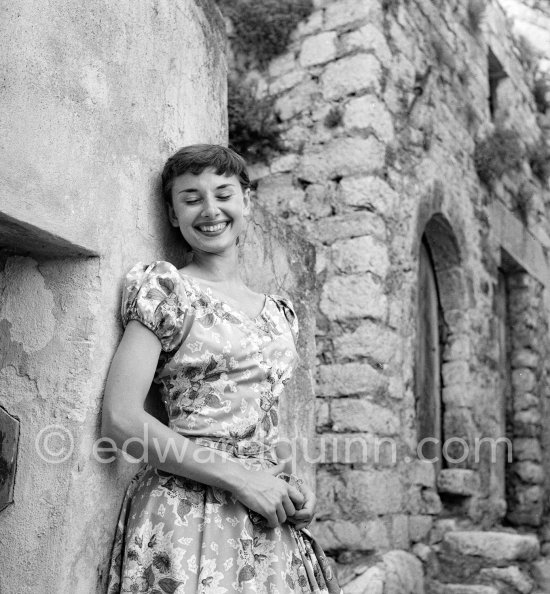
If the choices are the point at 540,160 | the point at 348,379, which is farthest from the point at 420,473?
the point at 540,160

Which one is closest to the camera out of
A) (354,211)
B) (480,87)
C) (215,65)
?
(215,65)

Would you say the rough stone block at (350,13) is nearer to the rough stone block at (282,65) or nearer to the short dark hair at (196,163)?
the rough stone block at (282,65)

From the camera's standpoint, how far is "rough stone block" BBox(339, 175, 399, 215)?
4.78 m

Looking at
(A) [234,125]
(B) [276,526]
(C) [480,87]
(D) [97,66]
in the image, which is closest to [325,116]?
(A) [234,125]

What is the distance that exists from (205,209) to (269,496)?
2.31ft

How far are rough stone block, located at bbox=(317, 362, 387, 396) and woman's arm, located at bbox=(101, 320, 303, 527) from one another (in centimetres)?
285

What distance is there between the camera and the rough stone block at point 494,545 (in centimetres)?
470

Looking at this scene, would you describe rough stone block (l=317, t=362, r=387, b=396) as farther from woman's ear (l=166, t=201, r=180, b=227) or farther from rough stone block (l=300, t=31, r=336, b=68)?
woman's ear (l=166, t=201, r=180, b=227)

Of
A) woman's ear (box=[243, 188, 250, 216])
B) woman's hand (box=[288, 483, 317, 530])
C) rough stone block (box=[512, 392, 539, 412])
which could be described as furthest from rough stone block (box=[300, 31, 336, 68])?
woman's hand (box=[288, 483, 317, 530])

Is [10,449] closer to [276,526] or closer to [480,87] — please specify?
[276,526]

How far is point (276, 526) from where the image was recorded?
1.79m

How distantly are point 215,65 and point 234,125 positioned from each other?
2.93 meters

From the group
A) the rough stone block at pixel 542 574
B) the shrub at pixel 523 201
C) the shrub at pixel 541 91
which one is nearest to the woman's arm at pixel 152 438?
the rough stone block at pixel 542 574

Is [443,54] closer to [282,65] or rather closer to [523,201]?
[282,65]
